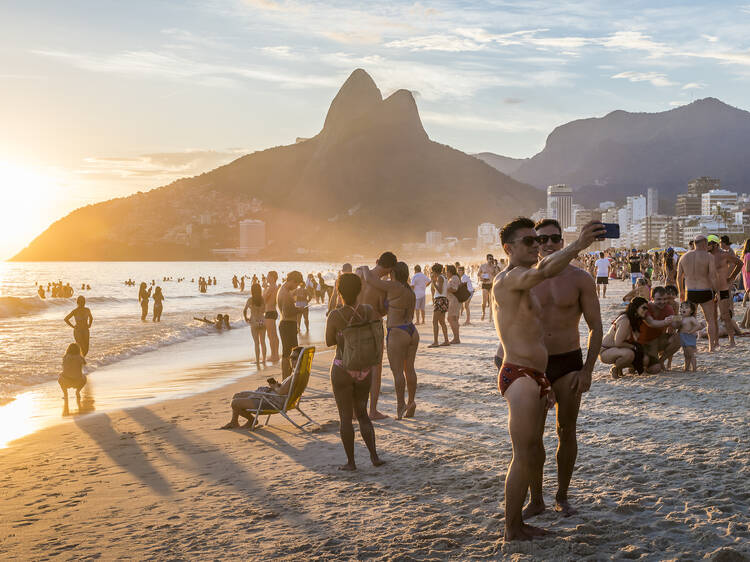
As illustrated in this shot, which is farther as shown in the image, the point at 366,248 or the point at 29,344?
the point at 366,248

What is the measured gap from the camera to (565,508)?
4105 mm

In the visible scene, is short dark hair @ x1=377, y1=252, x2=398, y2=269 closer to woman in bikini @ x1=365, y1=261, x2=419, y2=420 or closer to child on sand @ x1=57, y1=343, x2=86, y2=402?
woman in bikini @ x1=365, y1=261, x2=419, y2=420

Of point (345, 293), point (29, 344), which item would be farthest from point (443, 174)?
point (345, 293)

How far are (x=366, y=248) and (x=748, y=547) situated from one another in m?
187

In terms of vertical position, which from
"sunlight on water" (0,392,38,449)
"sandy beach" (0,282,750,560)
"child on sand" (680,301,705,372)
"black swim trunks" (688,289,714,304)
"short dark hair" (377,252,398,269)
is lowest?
"sunlight on water" (0,392,38,449)

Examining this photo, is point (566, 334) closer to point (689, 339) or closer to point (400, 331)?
point (400, 331)

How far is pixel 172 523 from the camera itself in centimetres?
445

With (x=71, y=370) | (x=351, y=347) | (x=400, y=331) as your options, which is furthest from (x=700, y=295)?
(x=71, y=370)

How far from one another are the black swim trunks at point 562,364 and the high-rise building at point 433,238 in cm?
17645

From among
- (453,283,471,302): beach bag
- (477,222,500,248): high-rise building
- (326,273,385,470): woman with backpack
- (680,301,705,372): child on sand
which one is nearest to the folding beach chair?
(326,273,385,470): woman with backpack

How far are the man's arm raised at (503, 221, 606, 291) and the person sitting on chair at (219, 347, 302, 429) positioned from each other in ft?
13.9

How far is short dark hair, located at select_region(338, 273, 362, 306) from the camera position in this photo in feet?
16.9

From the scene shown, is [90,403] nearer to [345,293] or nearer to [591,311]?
[345,293]

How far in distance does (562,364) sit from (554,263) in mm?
1066
